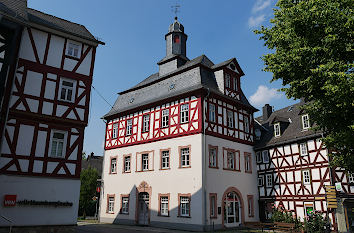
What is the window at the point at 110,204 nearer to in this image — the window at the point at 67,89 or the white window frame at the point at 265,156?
the window at the point at 67,89

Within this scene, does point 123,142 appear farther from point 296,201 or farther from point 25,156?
point 296,201

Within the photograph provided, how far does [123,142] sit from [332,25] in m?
20.1

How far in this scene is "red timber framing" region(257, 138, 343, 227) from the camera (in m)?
21.5

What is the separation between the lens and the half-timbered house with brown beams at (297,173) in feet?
67.5

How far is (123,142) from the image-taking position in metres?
27.5

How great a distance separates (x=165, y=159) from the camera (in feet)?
76.8

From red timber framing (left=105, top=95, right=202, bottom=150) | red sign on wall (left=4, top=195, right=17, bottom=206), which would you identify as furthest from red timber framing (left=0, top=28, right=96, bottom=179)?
red timber framing (left=105, top=95, right=202, bottom=150)

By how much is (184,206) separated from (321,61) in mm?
13440

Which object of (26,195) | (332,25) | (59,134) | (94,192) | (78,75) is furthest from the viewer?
(94,192)

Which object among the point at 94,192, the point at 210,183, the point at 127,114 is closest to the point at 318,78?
the point at 210,183

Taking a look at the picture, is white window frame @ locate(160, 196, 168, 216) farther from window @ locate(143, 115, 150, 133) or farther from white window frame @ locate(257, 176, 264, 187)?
white window frame @ locate(257, 176, 264, 187)

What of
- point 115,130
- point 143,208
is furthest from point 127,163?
point 143,208

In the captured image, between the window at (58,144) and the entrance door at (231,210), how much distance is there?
12498 millimetres

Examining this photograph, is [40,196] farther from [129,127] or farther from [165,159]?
[129,127]
